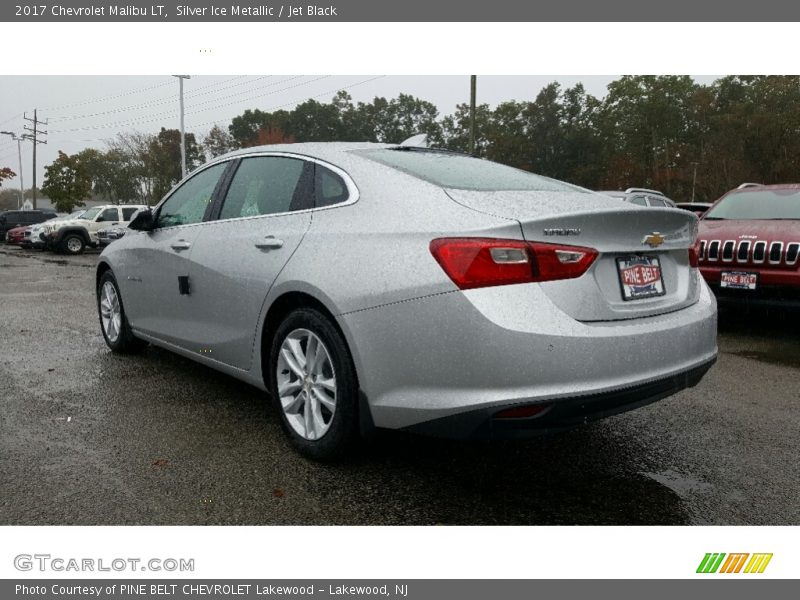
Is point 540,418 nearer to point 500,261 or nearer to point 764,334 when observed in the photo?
point 500,261

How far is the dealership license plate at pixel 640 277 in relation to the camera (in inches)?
107

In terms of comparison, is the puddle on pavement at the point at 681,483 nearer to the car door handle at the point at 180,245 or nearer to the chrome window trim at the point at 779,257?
the car door handle at the point at 180,245

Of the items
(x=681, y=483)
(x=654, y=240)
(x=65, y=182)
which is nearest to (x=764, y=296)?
(x=681, y=483)

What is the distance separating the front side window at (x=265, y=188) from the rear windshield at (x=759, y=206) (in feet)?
18.0

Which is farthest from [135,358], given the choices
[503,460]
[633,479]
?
[633,479]

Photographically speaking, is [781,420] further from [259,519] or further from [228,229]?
[228,229]

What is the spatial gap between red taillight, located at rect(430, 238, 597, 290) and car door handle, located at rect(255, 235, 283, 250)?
3.39 ft

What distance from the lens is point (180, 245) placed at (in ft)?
13.7

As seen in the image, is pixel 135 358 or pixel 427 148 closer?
pixel 427 148

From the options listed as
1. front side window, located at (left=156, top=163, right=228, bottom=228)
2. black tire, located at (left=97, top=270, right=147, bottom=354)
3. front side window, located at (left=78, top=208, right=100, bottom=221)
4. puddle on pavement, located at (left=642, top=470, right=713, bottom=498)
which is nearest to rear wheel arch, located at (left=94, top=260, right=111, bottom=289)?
black tire, located at (left=97, top=270, right=147, bottom=354)

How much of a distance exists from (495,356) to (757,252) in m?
4.97

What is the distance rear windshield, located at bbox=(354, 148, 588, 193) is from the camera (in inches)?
121

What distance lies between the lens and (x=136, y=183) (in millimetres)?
63531

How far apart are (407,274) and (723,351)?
4.40 m
